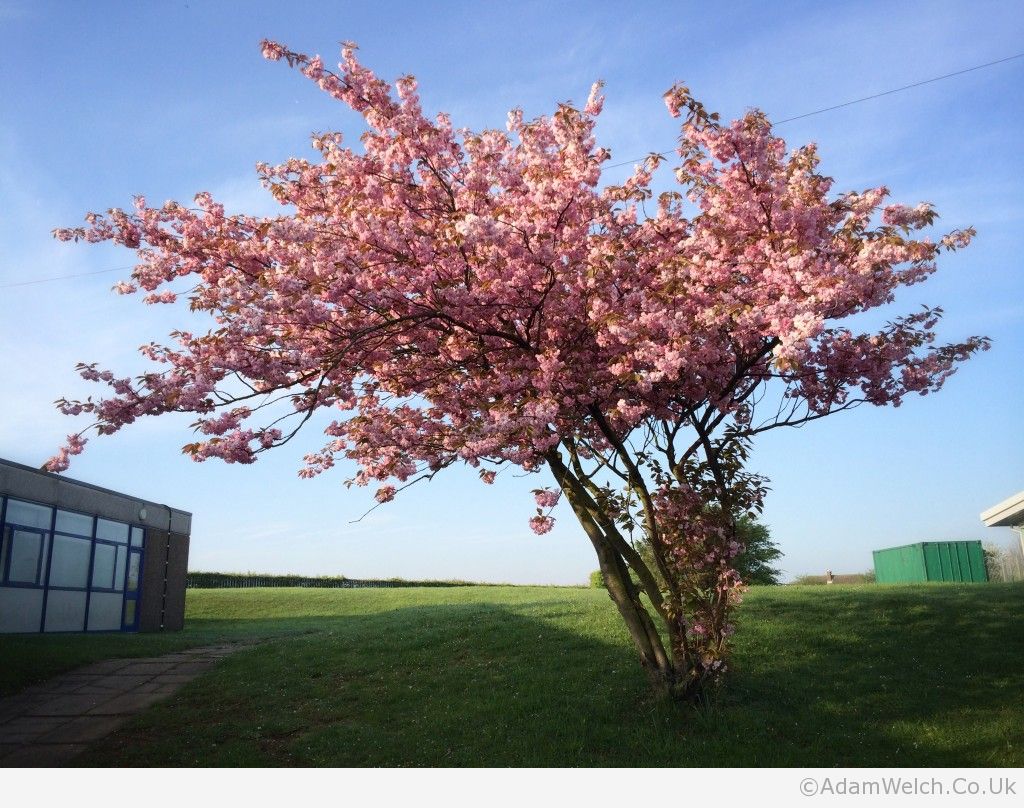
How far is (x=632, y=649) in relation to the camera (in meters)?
13.0

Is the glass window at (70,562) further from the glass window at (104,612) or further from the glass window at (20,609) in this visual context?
the glass window at (104,612)

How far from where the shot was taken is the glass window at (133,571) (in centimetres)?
2506

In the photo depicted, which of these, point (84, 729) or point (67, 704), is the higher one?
point (67, 704)

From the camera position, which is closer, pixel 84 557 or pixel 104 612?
pixel 84 557

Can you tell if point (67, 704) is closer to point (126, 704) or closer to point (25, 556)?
point (126, 704)

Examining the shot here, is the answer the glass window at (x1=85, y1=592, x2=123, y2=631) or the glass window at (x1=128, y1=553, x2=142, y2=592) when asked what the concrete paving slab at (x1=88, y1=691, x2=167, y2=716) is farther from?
the glass window at (x1=128, y1=553, x2=142, y2=592)

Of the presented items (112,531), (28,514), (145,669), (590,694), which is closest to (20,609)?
(28,514)

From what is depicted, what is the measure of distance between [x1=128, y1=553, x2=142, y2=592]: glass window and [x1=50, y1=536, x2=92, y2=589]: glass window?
2.29 metres

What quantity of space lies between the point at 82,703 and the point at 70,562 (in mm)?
10985

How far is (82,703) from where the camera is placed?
12.5m

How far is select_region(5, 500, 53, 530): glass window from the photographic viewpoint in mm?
19406

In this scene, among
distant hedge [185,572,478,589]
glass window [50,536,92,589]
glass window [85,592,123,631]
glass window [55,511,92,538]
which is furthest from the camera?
distant hedge [185,572,478,589]

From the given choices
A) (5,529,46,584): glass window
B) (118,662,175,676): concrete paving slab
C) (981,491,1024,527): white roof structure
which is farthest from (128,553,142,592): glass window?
(981,491,1024,527): white roof structure
